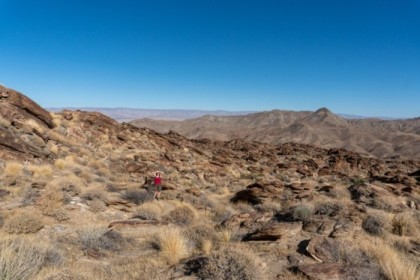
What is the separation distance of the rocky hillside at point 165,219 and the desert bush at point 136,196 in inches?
1.7

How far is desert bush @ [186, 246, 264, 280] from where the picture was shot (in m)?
5.17

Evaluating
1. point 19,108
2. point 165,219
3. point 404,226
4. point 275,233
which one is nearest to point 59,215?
point 165,219

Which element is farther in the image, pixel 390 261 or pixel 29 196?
pixel 29 196

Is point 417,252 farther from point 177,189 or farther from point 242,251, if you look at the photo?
point 177,189

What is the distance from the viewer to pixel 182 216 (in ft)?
36.4

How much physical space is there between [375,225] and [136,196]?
8497 mm

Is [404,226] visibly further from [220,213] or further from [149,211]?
[149,211]

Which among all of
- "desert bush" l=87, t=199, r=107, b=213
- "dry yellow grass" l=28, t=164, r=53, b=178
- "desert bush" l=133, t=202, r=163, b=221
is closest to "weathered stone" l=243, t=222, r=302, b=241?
"desert bush" l=133, t=202, r=163, b=221

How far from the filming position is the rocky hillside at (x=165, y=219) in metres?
5.71

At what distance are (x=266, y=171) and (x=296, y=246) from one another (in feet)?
67.1

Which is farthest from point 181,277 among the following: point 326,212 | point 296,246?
point 326,212

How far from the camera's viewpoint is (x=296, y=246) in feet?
23.1

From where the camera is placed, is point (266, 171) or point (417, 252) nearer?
point (417, 252)

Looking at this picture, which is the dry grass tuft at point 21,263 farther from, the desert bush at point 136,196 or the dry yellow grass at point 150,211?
the desert bush at point 136,196
